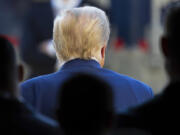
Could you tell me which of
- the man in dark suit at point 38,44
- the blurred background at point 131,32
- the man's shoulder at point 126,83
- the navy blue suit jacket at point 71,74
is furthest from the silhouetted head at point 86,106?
the blurred background at point 131,32

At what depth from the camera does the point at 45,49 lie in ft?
19.1

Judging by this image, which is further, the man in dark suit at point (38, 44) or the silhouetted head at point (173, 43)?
the man in dark suit at point (38, 44)

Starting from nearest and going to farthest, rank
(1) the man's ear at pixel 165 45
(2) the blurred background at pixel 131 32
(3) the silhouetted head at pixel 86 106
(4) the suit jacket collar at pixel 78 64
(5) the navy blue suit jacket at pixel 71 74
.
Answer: (3) the silhouetted head at pixel 86 106 → (1) the man's ear at pixel 165 45 → (5) the navy blue suit jacket at pixel 71 74 → (4) the suit jacket collar at pixel 78 64 → (2) the blurred background at pixel 131 32

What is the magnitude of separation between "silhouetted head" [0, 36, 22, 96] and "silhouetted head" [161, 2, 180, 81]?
49 cm

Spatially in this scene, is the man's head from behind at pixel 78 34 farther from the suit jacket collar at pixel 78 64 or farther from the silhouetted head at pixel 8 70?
the silhouetted head at pixel 8 70

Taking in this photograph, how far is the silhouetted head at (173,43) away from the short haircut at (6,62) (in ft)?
1.62

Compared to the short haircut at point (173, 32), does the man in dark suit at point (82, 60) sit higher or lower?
lower

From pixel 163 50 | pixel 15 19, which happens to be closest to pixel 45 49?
pixel 15 19

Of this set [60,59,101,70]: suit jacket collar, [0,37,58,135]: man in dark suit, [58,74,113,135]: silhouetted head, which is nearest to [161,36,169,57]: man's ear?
[58,74,113,135]: silhouetted head

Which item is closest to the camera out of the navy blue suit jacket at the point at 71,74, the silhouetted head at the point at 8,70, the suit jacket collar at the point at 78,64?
the silhouetted head at the point at 8,70

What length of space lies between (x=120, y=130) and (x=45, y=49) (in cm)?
395

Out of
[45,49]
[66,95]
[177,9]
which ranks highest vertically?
[177,9]

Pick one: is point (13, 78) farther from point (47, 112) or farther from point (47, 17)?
point (47, 17)

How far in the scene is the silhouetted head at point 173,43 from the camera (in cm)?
197
